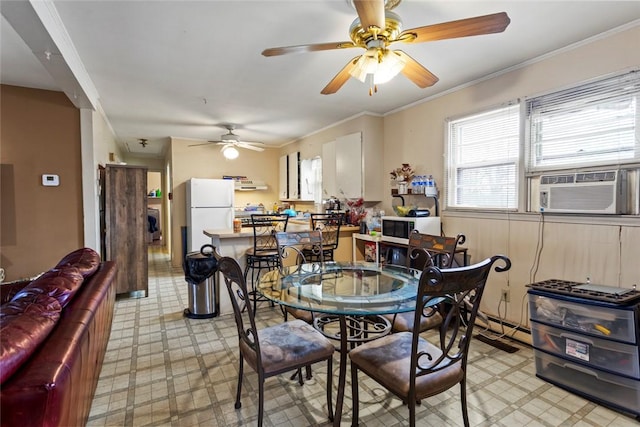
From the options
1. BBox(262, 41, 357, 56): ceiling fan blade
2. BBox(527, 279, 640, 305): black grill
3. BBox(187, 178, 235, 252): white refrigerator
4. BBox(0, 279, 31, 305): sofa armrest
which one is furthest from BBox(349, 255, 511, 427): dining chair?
BBox(187, 178, 235, 252): white refrigerator

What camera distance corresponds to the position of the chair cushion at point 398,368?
1.46 metres

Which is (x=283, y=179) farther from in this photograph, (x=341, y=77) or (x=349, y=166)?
(x=341, y=77)

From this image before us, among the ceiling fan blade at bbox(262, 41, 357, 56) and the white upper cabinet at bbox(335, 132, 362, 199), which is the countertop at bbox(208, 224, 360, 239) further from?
the ceiling fan blade at bbox(262, 41, 357, 56)

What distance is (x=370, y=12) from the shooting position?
157 centimetres

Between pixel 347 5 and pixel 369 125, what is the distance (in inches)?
100.0

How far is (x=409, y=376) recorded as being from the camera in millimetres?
1454

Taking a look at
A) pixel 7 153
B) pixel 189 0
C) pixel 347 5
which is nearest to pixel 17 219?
pixel 7 153

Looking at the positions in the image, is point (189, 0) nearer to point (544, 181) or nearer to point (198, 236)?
point (544, 181)

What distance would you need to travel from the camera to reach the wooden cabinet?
158 inches

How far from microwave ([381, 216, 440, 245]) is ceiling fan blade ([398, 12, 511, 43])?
6.61 feet

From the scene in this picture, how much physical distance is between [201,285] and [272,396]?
1737 mm

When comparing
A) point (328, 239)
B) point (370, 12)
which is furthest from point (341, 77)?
point (328, 239)

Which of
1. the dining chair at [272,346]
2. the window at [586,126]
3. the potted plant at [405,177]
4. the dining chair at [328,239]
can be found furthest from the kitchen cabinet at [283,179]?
the dining chair at [272,346]

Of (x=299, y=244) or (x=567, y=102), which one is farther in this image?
(x=299, y=244)
